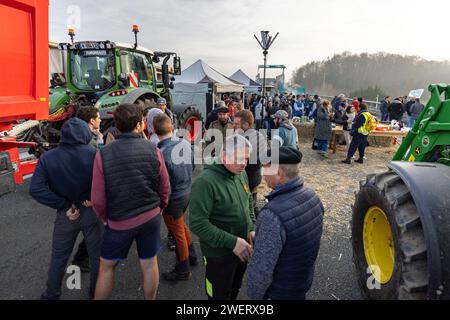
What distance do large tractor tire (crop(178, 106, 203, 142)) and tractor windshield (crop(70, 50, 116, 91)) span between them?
1.92m

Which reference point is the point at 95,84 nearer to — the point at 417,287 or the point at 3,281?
the point at 3,281

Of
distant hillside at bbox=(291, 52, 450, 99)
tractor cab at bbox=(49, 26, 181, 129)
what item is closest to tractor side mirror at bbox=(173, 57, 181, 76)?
tractor cab at bbox=(49, 26, 181, 129)

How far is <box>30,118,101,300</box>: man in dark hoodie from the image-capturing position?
245 centimetres

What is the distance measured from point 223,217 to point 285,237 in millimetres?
566

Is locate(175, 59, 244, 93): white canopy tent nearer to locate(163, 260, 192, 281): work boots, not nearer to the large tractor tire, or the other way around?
the large tractor tire

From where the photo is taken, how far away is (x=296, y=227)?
5.64 ft

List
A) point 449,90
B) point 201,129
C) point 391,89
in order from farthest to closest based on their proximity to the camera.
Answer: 1. point 391,89
2. point 201,129
3. point 449,90

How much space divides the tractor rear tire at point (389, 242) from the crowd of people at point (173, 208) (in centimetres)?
68

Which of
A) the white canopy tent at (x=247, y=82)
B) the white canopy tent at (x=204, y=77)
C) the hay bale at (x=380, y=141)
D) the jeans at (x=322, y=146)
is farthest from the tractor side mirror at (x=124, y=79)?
the white canopy tent at (x=247, y=82)

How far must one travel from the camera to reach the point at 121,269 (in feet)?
10.9

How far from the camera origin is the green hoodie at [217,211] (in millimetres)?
2021

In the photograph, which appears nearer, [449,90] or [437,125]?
[437,125]

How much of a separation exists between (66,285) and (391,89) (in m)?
67.1
